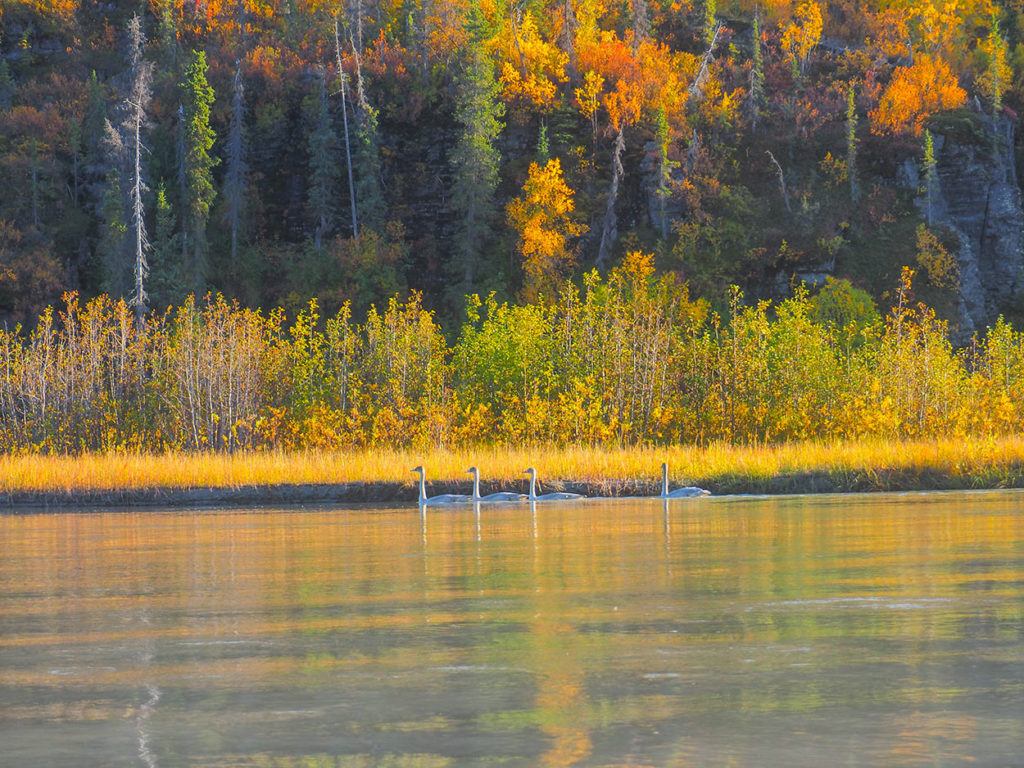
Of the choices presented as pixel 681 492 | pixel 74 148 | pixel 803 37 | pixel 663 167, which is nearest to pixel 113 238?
pixel 74 148

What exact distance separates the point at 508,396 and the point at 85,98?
57115 millimetres

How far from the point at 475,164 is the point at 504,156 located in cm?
680

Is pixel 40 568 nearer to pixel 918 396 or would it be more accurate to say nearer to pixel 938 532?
pixel 938 532

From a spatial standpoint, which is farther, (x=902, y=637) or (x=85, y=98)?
(x=85, y=98)

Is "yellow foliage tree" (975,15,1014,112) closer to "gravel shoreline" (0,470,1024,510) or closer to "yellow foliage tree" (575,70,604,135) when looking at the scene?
"yellow foliage tree" (575,70,604,135)

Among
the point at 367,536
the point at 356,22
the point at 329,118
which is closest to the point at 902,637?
the point at 367,536

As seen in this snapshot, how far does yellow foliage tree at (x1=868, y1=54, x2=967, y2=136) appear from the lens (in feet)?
251

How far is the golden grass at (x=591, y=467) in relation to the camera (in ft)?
97.0

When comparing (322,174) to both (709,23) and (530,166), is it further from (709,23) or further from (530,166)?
(709,23)

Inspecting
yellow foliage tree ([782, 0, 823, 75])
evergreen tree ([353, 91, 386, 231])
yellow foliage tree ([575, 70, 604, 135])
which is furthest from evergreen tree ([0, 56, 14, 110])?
yellow foliage tree ([782, 0, 823, 75])

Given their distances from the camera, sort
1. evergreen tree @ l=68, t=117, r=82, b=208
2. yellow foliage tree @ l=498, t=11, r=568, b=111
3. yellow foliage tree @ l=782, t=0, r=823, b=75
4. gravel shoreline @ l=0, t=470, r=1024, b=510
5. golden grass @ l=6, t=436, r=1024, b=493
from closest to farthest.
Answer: gravel shoreline @ l=0, t=470, r=1024, b=510, golden grass @ l=6, t=436, r=1024, b=493, evergreen tree @ l=68, t=117, r=82, b=208, yellow foliage tree @ l=498, t=11, r=568, b=111, yellow foliage tree @ l=782, t=0, r=823, b=75

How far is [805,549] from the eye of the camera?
1570cm

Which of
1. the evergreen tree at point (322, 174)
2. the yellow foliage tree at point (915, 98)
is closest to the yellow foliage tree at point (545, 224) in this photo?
the evergreen tree at point (322, 174)

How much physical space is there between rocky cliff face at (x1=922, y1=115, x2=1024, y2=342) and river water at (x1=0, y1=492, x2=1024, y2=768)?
2259 inches
